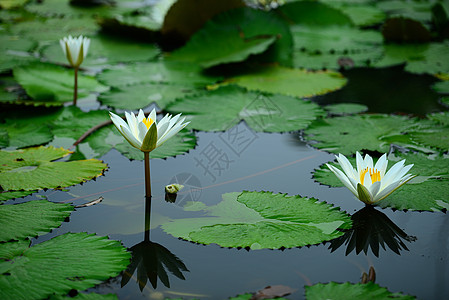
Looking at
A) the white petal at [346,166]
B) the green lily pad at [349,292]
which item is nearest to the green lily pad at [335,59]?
the white petal at [346,166]

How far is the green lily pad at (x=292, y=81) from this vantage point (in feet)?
9.36

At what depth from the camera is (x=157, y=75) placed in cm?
309

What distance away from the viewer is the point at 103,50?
11.7ft

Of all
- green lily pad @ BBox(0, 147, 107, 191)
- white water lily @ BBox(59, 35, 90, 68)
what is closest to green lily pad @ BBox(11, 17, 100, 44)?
white water lily @ BBox(59, 35, 90, 68)

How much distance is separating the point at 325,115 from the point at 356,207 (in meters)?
0.88

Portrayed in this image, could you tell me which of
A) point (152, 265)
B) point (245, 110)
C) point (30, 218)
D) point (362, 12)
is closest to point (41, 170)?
point (30, 218)

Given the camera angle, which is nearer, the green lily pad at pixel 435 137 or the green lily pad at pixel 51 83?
the green lily pad at pixel 435 137

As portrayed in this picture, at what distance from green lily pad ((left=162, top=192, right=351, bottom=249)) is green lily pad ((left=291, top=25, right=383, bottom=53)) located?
2147mm

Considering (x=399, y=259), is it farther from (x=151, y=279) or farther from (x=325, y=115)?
(x=325, y=115)

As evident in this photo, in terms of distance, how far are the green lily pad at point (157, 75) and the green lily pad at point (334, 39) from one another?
94 cm

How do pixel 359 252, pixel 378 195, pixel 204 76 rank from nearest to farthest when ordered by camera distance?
pixel 359 252
pixel 378 195
pixel 204 76

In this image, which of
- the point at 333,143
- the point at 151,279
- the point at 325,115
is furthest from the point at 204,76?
the point at 151,279

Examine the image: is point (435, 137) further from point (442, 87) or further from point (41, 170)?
point (41, 170)

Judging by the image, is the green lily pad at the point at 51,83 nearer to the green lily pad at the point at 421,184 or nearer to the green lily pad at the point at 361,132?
the green lily pad at the point at 361,132
